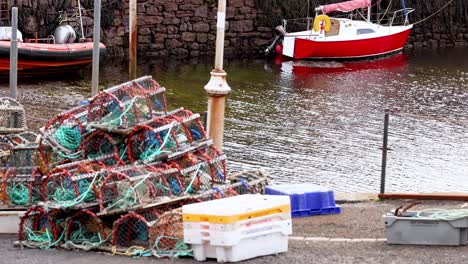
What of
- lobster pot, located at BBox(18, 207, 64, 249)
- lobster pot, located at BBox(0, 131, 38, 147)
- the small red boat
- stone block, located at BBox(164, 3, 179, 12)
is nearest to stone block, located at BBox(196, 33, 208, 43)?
stone block, located at BBox(164, 3, 179, 12)

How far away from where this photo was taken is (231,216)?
802 centimetres

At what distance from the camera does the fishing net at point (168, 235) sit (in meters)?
8.51

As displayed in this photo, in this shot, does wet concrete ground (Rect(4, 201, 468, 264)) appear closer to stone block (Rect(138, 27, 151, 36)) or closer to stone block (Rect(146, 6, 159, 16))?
stone block (Rect(138, 27, 151, 36))

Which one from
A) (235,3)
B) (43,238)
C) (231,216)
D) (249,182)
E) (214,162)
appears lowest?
(43,238)

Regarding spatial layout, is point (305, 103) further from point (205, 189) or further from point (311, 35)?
point (205, 189)

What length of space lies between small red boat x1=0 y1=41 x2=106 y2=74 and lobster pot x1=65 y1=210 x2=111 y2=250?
15904 mm

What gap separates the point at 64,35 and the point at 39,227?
18645 mm

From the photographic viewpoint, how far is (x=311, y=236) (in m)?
9.21

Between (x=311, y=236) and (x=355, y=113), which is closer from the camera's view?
(x=311, y=236)

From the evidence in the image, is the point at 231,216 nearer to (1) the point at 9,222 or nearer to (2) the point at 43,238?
(2) the point at 43,238

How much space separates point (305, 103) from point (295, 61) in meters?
9.19

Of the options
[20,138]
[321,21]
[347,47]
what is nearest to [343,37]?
[347,47]

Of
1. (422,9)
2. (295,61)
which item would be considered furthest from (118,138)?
(422,9)

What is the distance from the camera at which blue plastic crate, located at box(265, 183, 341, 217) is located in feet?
32.4
